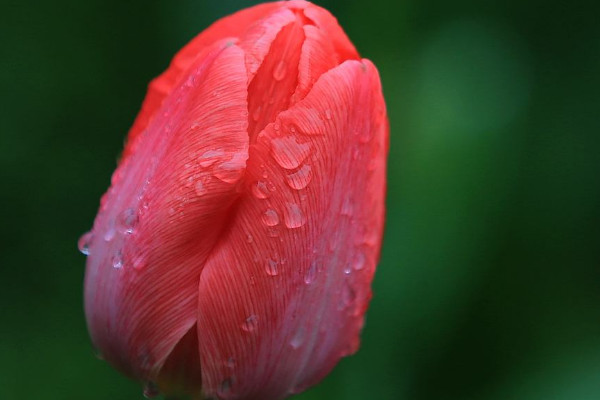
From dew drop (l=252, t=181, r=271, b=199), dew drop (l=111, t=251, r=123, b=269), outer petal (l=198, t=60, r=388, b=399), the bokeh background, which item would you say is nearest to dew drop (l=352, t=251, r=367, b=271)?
outer petal (l=198, t=60, r=388, b=399)

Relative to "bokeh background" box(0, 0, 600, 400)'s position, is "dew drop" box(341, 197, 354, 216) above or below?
above

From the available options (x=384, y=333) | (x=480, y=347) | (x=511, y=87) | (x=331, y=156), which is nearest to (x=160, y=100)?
(x=331, y=156)

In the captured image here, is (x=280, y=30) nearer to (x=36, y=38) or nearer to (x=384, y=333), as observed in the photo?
(x=384, y=333)

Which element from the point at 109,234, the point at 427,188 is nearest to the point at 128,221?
the point at 109,234

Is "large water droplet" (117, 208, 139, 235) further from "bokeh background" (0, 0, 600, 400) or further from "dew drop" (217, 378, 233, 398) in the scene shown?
"bokeh background" (0, 0, 600, 400)

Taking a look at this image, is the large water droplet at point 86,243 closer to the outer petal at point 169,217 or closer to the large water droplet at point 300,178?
the outer petal at point 169,217

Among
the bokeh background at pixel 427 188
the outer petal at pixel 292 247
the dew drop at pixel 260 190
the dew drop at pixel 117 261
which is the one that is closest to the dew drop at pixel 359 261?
the outer petal at pixel 292 247

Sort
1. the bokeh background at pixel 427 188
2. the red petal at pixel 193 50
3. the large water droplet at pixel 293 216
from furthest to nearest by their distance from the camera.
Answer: the bokeh background at pixel 427 188, the red petal at pixel 193 50, the large water droplet at pixel 293 216
